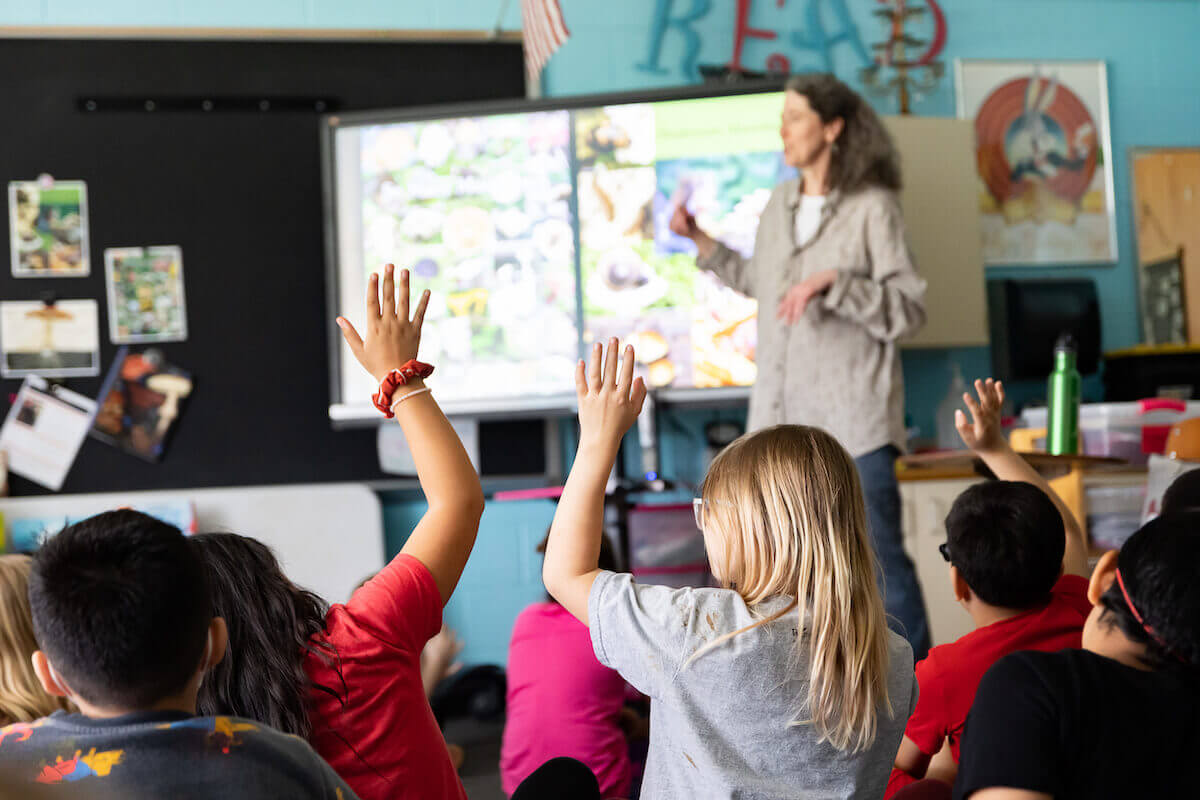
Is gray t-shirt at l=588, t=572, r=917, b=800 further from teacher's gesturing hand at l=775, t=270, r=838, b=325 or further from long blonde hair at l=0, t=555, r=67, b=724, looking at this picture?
teacher's gesturing hand at l=775, t=270, r=838, b=325

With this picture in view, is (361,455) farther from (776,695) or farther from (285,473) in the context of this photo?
(776,695)

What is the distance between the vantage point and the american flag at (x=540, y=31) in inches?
136

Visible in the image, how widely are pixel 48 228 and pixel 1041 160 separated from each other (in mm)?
3668

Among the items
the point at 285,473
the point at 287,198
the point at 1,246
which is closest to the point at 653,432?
the point at 285,473

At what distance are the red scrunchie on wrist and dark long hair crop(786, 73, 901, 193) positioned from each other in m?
1.92

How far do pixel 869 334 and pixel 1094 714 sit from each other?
199cm

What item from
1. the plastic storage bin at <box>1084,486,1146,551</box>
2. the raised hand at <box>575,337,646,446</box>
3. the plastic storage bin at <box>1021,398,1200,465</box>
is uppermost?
the raised hand at <box>575,337,646,446</box>

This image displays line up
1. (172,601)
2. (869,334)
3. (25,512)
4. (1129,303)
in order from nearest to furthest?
(172,601), (869,334), (25,512), (1129,303)

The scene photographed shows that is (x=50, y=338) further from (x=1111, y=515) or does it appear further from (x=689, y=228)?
(x=1111, y=515)

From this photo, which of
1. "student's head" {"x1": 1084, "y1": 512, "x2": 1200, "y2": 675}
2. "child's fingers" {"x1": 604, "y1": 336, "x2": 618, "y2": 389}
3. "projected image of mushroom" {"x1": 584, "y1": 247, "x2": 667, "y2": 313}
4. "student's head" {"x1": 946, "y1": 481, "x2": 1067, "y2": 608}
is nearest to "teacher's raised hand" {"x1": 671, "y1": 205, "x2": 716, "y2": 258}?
"projected image of mushroom" {"x1": 584, "y1": 247, "x2": 667, "y2": 313}

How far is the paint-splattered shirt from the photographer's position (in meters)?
0.75

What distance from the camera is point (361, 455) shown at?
3857mm

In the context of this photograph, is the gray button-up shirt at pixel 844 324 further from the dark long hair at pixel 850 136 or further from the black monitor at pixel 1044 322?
the black monitor at pixel 1044 322

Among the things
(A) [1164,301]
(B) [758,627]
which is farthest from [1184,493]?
(A) [1164,301]
